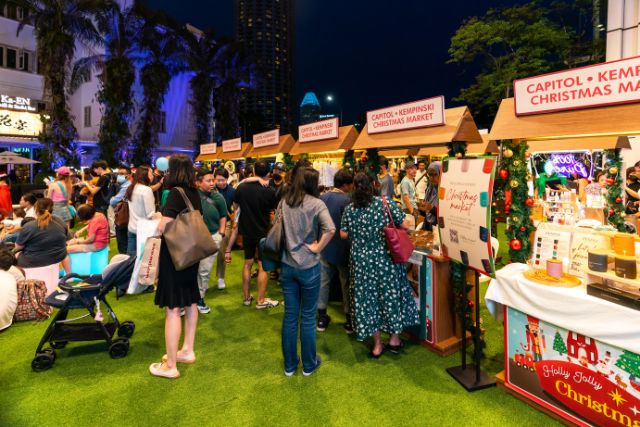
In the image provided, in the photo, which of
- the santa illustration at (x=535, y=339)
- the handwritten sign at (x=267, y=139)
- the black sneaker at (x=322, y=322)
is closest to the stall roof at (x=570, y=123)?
the santa illustration at (x=535, y=339)

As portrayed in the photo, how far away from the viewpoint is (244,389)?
9.70 ft

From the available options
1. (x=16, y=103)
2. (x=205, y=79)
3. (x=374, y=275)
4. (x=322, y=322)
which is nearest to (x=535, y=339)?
(x=374, y=275)

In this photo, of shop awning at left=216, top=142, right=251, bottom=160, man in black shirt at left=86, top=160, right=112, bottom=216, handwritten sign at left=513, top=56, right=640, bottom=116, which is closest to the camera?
handwritten sign at left=513, top=56, right=640, bottom=116

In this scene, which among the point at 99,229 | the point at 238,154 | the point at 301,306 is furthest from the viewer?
the point at 238,154

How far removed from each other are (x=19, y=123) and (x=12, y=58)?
10.9 ft

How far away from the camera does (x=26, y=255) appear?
4422 millimetres

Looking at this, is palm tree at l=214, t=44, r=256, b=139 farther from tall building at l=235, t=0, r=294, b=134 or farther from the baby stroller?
tall building at l=235, t=0, r=294, b=134

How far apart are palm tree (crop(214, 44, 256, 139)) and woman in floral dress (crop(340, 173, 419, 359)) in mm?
22277

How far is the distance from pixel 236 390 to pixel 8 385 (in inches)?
70.6

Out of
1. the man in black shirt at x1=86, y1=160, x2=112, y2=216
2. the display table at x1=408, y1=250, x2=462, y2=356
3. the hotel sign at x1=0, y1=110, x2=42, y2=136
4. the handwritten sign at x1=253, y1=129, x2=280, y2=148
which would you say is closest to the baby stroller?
the display table at x1=408, y1=250, x2=462, y2=356

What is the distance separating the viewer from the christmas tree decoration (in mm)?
5988

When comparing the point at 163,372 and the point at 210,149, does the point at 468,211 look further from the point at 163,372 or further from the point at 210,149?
the point at 210,149

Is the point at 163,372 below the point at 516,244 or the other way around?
below

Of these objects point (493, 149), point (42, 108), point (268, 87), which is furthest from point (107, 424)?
point (268, 87)
